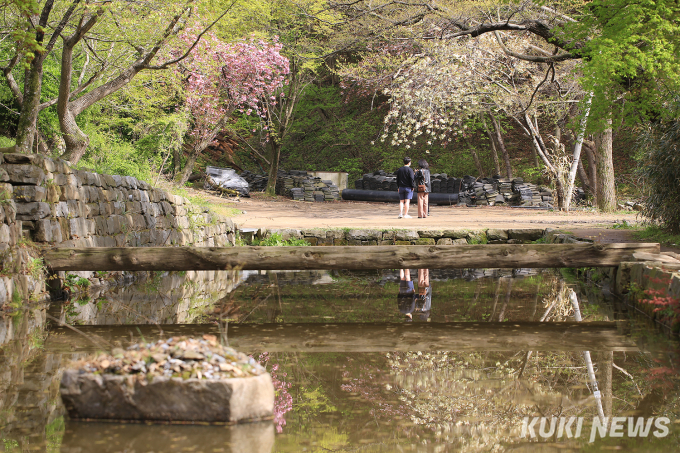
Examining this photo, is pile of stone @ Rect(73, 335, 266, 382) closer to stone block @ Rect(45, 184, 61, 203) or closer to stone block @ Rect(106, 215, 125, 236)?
stone block @ Rect(45, 184, 61, 203)

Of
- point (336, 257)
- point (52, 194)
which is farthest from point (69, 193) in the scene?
point (336, 257)

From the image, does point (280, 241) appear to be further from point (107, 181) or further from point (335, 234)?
point (107, 181)

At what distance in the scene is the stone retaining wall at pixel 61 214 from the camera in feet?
22.1

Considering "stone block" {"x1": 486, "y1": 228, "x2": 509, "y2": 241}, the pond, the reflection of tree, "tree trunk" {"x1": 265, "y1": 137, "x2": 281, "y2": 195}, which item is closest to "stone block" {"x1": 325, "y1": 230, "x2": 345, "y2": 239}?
"stone block" {"x1": 486, "y1": 228, "x2": 509, "y2": 241}

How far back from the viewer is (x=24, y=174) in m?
7.25

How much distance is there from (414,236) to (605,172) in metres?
8.51

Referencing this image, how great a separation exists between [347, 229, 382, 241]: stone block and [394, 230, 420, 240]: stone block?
33 centimetres

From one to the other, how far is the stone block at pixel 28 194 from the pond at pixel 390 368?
125cm

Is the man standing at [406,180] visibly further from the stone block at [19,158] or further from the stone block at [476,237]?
the stone block at [19,158]

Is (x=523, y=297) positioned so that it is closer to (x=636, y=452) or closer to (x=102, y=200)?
(x=636, y=452)

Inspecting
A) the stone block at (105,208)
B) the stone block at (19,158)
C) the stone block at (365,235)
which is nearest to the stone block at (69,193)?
the stone block at (19,158)

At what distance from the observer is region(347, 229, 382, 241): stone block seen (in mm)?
12145

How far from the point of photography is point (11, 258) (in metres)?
6.59

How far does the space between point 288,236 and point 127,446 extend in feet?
30.6
